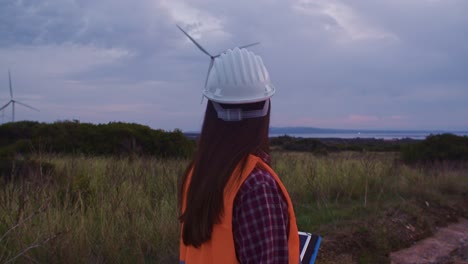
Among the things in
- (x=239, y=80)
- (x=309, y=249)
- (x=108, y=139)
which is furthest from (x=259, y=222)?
(x=108, y=139)

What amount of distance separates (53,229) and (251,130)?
3593mm

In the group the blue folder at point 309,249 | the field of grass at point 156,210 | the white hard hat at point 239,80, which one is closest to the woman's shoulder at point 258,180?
the white hard hat at point 239,80

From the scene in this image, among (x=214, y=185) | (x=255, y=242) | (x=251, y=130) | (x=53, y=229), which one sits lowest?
(x=53, y=229)

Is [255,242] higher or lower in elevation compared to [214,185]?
lower

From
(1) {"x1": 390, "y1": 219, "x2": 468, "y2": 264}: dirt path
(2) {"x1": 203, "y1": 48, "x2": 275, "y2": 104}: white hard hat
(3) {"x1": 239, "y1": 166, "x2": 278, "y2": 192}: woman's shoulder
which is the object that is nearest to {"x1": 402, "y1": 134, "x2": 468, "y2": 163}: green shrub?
(1) {"x1": 390, "y1": 219, "x2": 468, "y2": 264}: dirt path

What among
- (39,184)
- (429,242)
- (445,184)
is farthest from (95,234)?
(445,184)

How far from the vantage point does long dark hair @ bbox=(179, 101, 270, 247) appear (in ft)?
6.62

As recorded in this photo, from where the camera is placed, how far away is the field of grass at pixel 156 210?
498cm

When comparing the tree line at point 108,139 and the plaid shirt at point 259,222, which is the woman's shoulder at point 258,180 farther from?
the tree line at point 108,139

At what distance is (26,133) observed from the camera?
2086cm

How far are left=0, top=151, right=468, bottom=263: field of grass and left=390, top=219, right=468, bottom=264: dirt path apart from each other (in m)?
0.16

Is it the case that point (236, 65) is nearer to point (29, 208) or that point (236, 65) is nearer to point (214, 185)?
point (214, 185)

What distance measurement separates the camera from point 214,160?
2109 mm

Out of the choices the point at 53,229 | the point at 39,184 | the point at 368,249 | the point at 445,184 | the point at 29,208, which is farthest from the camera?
the point at 445,184
